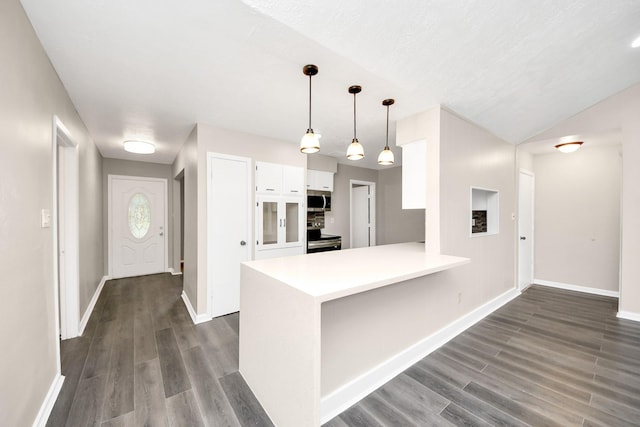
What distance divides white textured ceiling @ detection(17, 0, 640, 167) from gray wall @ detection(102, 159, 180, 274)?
7.61 ft

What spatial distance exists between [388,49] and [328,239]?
3.28m

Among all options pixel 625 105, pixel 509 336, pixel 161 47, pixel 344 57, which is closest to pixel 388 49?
pixel 344 57

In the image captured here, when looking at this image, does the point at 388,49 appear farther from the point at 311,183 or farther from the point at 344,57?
the point at 311,183

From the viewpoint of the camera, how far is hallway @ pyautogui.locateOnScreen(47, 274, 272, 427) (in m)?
1.70

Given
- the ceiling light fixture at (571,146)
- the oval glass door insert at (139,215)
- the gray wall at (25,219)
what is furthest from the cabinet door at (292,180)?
the ceiling light fixture at (571,146)

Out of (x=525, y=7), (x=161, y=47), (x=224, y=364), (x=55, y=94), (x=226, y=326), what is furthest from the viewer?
(x=226, y=326)

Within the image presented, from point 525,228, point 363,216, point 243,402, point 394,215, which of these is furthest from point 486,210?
point 243,402

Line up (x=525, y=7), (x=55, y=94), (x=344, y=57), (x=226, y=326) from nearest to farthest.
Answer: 1. (x=525, y=7)
2. (x=344, y=57)
3. (x=55, y=94)
4. (x=226, y=326)

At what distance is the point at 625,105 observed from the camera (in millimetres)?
3152

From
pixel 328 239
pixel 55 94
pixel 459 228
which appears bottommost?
pixel 328 239

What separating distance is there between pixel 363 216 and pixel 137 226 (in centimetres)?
498

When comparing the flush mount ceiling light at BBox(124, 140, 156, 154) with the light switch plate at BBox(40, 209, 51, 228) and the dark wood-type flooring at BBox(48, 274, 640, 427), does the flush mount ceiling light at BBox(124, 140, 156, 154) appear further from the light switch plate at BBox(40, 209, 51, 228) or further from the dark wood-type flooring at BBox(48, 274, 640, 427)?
the dark wood-type flooring at BBox(48, 274, 640, 427)

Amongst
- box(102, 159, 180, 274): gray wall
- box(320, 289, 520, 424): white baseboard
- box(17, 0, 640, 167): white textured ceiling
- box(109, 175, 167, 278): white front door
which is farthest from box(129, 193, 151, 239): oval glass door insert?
box(320, 289, 520, 424): white baseboard

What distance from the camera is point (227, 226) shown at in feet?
11.0
